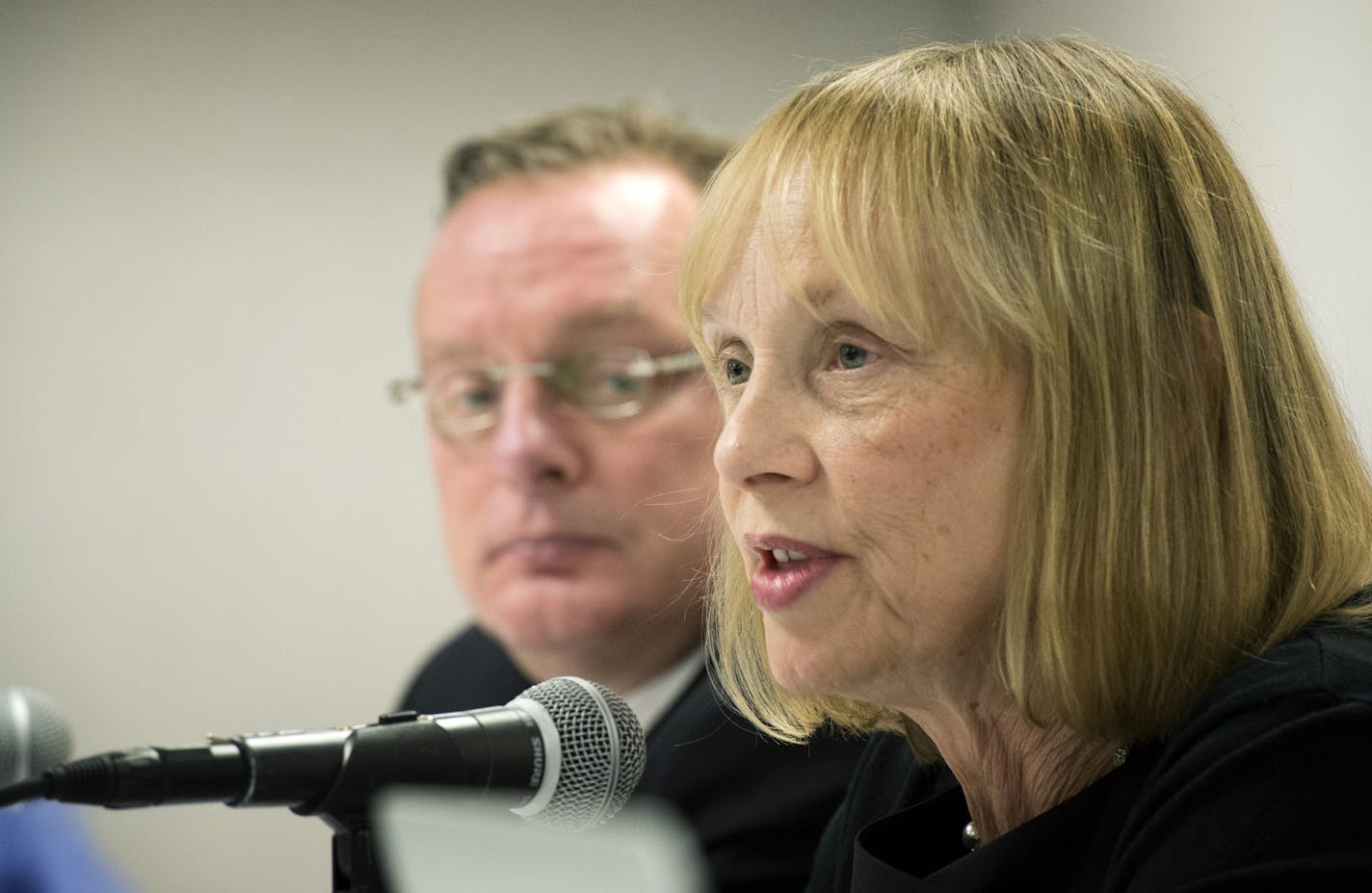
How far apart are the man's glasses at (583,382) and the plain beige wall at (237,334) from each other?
124cm

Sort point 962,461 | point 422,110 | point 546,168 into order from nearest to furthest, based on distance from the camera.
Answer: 1. point 962,461
2. point 546,168
3. point 422,110

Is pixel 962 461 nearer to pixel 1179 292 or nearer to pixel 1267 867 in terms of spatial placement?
pixel 1179 292

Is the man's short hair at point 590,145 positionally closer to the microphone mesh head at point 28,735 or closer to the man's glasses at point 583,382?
the man's glasses at point 583,382

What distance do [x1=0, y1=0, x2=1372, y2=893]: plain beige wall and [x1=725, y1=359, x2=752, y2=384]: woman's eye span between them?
75.1 inches

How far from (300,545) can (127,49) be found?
44.7 inches

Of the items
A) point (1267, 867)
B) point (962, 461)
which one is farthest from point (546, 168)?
point (1267, 867)

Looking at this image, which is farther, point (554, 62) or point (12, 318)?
point (554, 62)

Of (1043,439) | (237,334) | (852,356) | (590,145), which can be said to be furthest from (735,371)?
(237,334)

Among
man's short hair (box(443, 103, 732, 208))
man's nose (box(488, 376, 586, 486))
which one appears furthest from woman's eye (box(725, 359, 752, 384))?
man's short hair (box(443, 103, 732, 208))

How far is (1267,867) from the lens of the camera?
769 mm

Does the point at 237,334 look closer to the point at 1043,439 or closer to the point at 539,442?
the point at 539,442

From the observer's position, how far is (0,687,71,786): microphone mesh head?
1.00m

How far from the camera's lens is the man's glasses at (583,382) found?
181cm

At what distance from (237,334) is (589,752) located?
2392 millimetres
